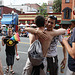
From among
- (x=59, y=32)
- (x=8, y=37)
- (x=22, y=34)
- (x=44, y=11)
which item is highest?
(x=44, y=11)

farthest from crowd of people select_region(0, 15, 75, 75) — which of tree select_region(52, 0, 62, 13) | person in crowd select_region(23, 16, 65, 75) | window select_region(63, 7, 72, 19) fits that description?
tree select_region(52, 0, 62, 13)

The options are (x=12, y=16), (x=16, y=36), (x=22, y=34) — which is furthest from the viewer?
(x=12, y=16)

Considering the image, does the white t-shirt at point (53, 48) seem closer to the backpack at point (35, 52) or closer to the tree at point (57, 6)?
the backpack at point (35, 52)

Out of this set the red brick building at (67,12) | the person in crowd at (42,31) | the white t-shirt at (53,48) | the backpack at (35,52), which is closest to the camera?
the backpack at (35,52)

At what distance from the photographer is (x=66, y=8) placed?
3181cm

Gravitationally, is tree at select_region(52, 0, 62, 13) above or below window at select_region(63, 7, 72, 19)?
above

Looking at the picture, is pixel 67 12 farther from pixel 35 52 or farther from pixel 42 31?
pixel 35 52

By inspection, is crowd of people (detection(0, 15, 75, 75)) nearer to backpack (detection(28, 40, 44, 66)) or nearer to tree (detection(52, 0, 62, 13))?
backpack (detection(28, 40, 44, 66))

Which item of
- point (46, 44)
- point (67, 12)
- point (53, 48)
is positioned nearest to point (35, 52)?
point (46, 44)

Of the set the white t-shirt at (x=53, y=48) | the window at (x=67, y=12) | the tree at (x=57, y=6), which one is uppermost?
the tree at (x=57, y=6)

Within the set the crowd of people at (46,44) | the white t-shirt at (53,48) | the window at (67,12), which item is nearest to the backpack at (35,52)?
the crowd of people at (46,44)

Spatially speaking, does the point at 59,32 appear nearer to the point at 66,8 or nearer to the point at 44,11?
the point at 66,8

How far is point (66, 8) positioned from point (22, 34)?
14923mm

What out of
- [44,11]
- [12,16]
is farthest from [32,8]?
[12,16]
